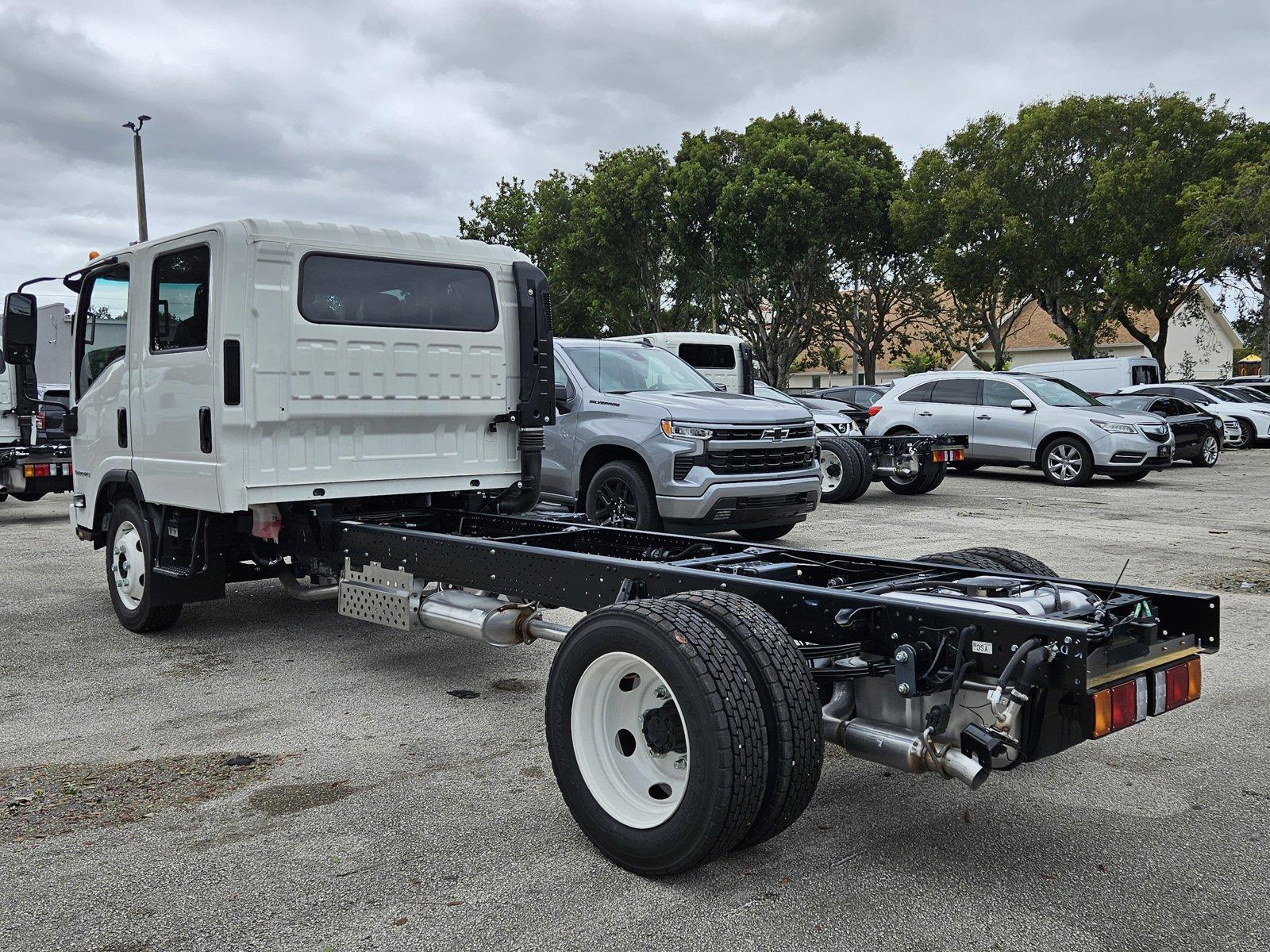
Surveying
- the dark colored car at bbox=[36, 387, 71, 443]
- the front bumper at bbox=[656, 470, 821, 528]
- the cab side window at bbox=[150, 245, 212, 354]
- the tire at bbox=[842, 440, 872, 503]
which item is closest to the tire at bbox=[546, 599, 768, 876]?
the cab side window at bbox=[150, 245, 212, 354]

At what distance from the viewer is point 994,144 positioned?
34469mm

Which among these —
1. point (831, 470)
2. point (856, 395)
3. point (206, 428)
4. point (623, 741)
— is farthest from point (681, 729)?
point (856, 395)

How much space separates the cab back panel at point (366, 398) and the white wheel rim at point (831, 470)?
8195 millimetres

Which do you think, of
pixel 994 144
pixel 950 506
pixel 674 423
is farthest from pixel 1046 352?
pixel 674 423

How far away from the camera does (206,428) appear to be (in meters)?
5.94

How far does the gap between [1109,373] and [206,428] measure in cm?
2671

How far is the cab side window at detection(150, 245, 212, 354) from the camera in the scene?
5.99 meters

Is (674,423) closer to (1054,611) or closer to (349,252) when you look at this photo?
(349,252)

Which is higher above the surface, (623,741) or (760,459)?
(760,459)

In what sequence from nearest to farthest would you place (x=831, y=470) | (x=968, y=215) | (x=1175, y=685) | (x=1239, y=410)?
(x=1175, y=685) → (x=831, y=470) → (x=1239, y=410) → (x=968, y=215)

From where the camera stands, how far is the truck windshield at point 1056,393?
17.4 metres

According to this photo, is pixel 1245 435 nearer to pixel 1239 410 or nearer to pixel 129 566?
pixel 1239 410

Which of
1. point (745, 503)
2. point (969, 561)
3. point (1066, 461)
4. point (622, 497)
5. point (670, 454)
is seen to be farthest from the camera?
point (1066, 461)

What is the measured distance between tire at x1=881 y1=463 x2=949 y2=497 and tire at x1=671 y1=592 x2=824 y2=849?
12.0 m
